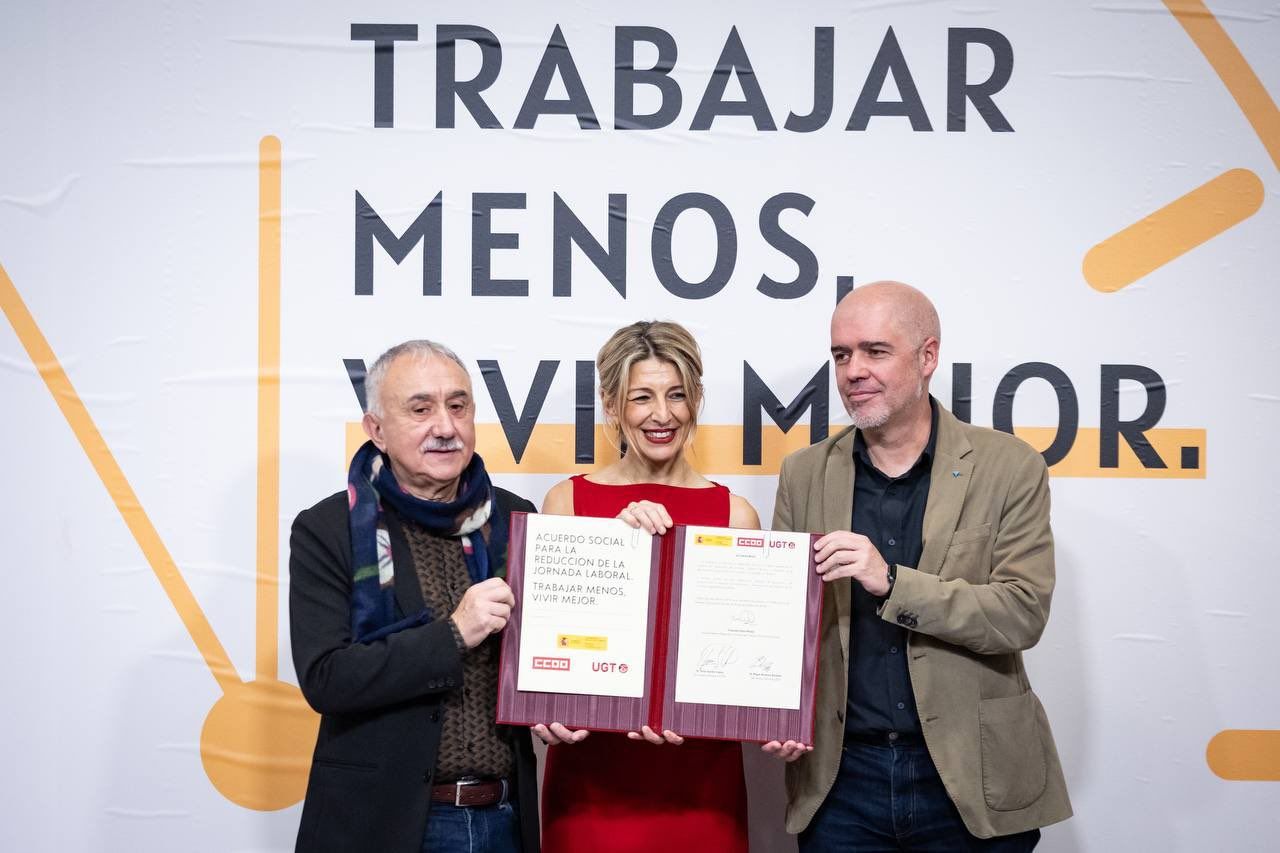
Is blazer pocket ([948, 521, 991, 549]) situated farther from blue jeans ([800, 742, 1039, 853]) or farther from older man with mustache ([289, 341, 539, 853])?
older man with mustache ([289, 341, 539, 853])

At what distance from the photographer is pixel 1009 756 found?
2.14m

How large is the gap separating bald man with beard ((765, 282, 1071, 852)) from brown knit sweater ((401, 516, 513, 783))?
0.59 metres

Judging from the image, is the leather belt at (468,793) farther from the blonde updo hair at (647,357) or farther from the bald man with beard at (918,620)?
the blonde updo hair at (647,357)

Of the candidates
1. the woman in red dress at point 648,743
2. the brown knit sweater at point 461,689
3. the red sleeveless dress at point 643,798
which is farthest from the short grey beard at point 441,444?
the red sleeveless dress at point 643,798

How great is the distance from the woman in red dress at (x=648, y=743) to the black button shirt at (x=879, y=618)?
0.29 m

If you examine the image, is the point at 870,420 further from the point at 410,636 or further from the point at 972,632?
the point at 410,636

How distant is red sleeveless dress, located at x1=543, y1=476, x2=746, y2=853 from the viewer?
88.2 inches

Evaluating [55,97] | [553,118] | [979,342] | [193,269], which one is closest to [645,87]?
[553,118]

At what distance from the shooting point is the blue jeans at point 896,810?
2.14 meters

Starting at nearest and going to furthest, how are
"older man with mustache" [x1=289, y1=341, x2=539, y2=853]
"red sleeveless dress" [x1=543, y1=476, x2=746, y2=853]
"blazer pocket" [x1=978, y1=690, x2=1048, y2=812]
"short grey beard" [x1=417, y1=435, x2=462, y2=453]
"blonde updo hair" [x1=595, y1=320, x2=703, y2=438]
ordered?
"older man with mustache" [x1=289, y1=341, x2=539, y2=853] < "short grey beard" [x1=417, y1=435, x2=462, y2=453] < "blazer pocket" [x1=978, y1=690, x2=1048, y2=812] < "red sleeveless dress" [x1=543, y1=476, x2=746, y2=853] < "blonde updo hair" [x1=595, y1=320, x2=703, y2=438]

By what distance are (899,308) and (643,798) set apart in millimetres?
1256

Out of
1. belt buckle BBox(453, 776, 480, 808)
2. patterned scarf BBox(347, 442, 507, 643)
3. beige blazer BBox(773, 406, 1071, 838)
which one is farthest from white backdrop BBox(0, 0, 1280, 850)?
belt buckle BBox(453, 776, 480, 808)
